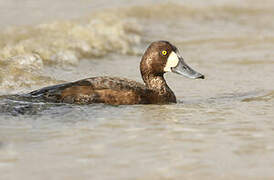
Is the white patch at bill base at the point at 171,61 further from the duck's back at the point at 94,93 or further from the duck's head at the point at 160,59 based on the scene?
the duck's back at the point at 94,93

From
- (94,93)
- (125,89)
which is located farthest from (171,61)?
(94,93)

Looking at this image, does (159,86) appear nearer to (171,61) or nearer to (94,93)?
(171,61)

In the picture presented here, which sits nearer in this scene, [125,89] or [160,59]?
[125,89]

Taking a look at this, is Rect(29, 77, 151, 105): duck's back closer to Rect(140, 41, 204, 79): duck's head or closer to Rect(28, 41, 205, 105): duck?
Rect(28, 41, 205, 105): duck

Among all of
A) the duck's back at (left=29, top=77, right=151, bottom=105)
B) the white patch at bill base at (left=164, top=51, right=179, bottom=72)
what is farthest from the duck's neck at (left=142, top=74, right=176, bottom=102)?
the duck's back at (left=29, top=77, right=151, bottom=105)

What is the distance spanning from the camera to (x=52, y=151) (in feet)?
17.7

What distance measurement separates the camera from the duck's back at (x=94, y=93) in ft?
23.5

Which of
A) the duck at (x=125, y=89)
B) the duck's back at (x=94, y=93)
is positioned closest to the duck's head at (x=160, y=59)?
the duck at (x=125, y=89)

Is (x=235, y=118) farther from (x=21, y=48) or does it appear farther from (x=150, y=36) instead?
(x=150, y=36)

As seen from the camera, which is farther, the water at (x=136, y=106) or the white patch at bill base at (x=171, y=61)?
the white patch at bill base at (x=171, y=61)

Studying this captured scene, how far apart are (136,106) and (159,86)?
2.33 ft

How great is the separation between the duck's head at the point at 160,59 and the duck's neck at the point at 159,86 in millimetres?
54

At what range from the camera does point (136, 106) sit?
7262 millimetres

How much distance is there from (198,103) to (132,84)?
0.90 meters
